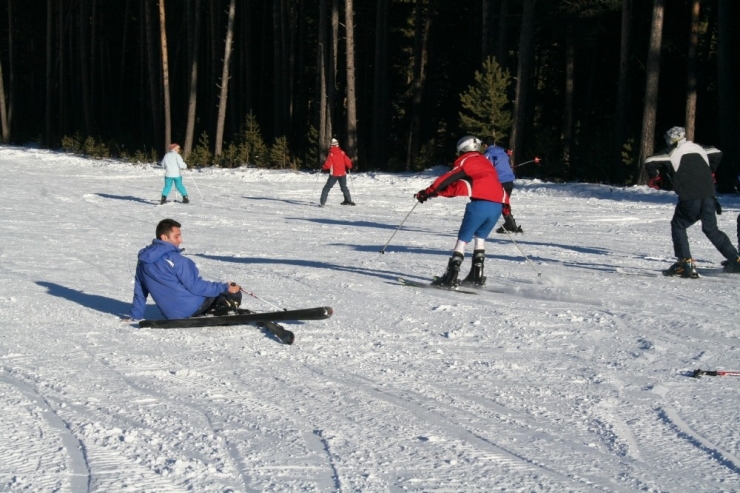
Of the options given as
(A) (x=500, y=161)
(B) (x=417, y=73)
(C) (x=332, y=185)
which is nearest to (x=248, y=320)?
(A) (x=500, y=161)

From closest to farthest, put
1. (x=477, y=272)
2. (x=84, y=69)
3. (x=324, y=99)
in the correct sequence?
(x=477, y=272) < (x=324, y=99) < (x=84, y=69)

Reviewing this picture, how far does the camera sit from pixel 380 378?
260 inches

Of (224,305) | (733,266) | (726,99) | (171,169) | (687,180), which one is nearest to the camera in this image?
(224,305)

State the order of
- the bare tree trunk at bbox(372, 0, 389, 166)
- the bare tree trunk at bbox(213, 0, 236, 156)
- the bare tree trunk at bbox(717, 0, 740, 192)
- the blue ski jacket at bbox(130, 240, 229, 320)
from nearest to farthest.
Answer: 1. the blue ski jacket at bbox(130, 240, 229, 320)
2. the bare tree trunk at bbox(717, 0, 740, 192)
3. the bare tree trunk at bbox(372, 0, 389, 166)
4. the bare tree trunk at bbox(213, 0, 236, 156)

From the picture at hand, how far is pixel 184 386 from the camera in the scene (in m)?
6.34

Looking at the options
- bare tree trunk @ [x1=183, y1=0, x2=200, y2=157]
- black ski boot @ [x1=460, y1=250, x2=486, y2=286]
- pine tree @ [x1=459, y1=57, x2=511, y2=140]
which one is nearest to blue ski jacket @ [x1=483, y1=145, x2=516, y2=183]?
black ski boot @ [x1=460, y1=250, x2=486, y2=286]

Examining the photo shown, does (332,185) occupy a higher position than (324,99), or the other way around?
(324,99)

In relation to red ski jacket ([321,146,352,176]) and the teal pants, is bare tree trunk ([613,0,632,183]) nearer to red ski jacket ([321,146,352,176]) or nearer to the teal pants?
red ski jacket ([321,146,352,176])

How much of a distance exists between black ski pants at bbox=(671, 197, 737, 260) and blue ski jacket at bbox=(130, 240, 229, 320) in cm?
576

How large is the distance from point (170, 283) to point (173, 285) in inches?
1.2

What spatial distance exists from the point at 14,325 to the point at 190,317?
5.59 ft

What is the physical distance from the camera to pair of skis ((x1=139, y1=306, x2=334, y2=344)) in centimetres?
783

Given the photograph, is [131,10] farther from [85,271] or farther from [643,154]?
[85,271]

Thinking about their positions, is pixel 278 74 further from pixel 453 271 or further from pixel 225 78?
pixel 453 271
